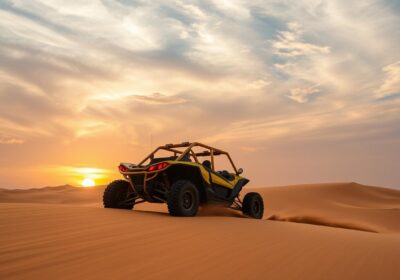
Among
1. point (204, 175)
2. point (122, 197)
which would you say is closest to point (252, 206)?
point (204, 175)

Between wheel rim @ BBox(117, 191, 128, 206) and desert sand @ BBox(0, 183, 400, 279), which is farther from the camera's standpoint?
wheel rim @ BBox(117, 191, 128, 206)

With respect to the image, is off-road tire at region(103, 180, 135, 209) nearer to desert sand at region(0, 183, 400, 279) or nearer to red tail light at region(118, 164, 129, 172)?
red tail light at region(118, 164, 129, 172)

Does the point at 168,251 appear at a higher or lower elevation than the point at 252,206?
lower

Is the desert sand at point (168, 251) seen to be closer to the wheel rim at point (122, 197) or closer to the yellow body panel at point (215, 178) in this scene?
the yellow body panel at point (215, 178)

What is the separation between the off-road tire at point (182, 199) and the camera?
269 inches

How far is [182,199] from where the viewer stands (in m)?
6.96

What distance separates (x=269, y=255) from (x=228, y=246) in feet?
1.50

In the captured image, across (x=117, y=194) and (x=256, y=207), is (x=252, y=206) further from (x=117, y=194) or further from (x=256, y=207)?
(x=117, y=194)

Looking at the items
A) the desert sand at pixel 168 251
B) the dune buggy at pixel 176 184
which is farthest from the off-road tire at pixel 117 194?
the desert sand at pixel 168 251

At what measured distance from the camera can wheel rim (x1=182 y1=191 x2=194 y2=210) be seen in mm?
7176

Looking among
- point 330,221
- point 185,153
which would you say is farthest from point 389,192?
point 185,153

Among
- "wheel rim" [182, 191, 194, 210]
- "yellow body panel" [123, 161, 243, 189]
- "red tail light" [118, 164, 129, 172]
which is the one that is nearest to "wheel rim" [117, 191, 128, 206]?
"red tail light" [118, 164, 129, 172]

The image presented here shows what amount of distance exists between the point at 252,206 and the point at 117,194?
10.1 ft

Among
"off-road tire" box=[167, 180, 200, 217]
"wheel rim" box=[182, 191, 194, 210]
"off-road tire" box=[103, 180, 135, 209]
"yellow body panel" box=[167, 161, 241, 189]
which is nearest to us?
"off-road tire" box=[167, 180, 200, 217]
